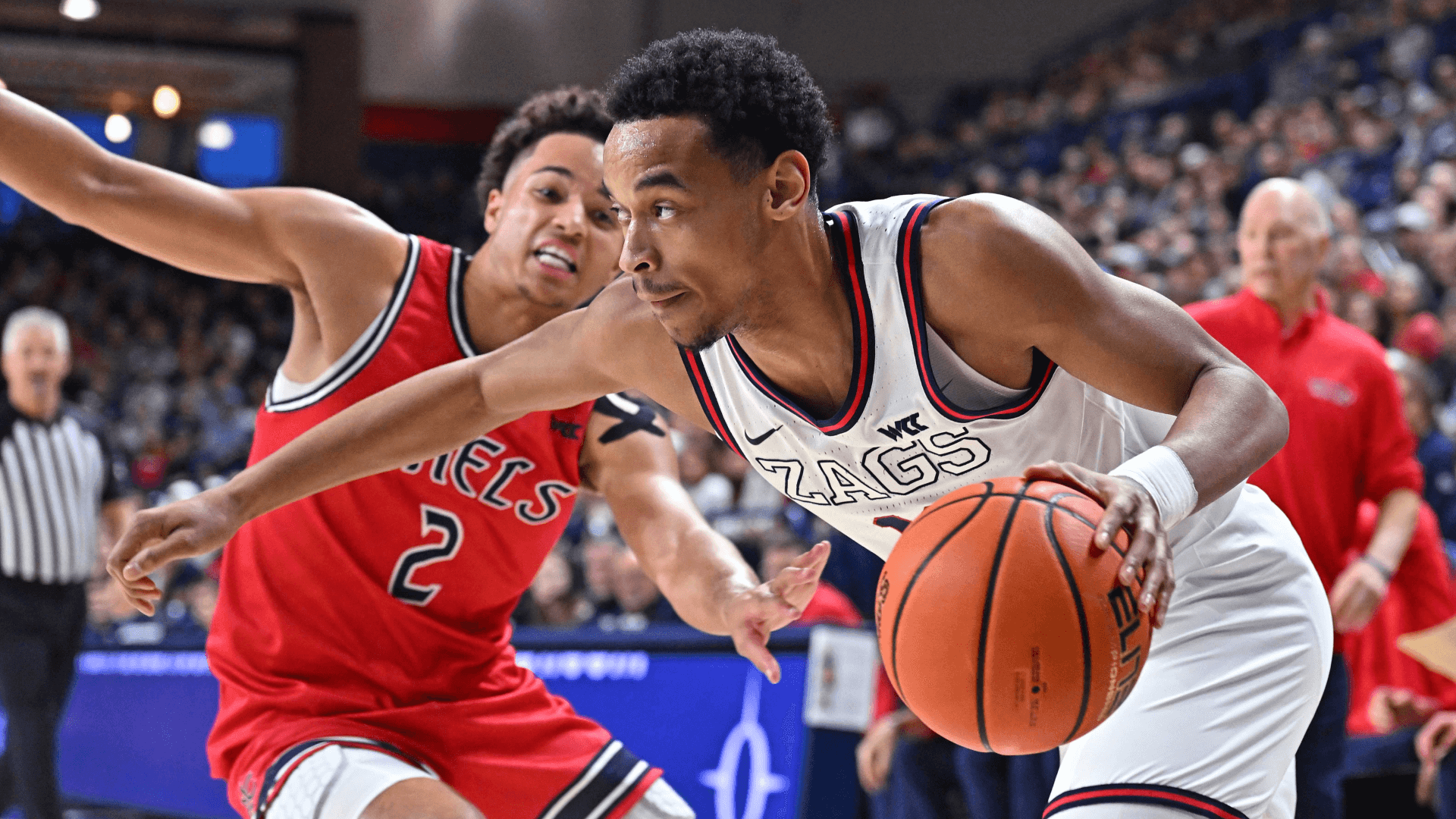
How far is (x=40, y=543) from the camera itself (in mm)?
6125

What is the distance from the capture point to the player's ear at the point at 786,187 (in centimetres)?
210

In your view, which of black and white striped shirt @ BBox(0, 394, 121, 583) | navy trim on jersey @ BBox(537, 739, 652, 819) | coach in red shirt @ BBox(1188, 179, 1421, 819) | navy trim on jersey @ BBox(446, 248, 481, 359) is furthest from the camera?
black and white striped shirt @ BBox(0, 394, 121, 583)

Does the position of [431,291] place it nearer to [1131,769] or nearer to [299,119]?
[1131,769]

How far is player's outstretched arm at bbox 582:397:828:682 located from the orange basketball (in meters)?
0.50

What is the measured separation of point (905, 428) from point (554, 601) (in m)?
4.92

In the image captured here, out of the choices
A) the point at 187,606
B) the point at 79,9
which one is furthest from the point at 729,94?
the point at 79,9

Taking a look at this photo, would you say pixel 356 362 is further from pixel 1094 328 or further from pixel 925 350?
pixel 1094 328

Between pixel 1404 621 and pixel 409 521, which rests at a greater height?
pixel 409 521

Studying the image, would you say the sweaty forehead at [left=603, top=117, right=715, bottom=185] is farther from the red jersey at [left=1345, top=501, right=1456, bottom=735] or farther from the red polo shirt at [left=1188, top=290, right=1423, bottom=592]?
the red jersey at [left=1345, top=501, right=1456, bottom=735]

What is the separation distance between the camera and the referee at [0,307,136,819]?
229 inches

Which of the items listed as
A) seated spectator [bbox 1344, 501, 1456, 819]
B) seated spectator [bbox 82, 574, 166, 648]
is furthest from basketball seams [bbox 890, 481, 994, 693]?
seated spectator [bbox 82, 574, 166, 648]

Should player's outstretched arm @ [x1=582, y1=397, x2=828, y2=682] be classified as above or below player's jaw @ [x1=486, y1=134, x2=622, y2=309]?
below

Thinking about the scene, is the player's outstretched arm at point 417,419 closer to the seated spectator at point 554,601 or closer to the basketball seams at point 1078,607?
the basketball seams at point 1078,607

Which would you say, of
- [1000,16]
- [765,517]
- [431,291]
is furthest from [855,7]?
[431,291]
